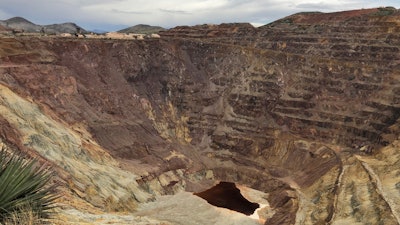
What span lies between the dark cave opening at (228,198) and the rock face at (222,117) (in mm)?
837

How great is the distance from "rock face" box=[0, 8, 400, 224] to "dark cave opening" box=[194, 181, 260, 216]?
84 centimetres

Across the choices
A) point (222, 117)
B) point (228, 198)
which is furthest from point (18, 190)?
point (222, 117)

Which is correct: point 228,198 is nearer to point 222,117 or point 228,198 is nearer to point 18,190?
point 222,117

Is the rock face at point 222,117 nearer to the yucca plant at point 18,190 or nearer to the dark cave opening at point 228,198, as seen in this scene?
the dark cave opening at point 228,198

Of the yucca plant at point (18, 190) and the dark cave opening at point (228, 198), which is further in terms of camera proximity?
the dark cave opening at point (228, 198)

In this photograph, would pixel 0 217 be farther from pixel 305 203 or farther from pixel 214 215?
pixel 305 203

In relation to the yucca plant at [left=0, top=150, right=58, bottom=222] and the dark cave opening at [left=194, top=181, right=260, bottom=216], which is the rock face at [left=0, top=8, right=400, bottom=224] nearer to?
the dark cave opening at [left=194, top=181, right=260, bottom=216]

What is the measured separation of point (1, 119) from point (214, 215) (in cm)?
1797

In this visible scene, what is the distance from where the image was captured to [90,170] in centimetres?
3419

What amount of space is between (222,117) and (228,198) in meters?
13.2

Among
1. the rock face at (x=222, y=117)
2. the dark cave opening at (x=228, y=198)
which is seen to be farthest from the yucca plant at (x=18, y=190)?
the dark cave opening at (x=228, y=198)

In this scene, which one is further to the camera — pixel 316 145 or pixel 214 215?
pixel 316 145

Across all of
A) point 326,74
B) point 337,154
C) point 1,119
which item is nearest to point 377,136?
point 337,154

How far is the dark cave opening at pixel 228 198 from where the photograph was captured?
4194 centimetres
